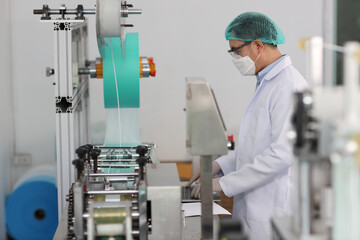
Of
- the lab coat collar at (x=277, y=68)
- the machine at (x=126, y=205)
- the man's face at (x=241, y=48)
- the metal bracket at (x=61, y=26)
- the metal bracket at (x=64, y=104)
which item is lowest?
the machine at (x=126, y=205)

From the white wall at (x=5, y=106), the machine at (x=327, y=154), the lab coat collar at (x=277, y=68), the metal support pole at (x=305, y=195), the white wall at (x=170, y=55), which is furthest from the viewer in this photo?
the white wall at (x=170, y=55)

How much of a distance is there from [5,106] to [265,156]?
8.20ft

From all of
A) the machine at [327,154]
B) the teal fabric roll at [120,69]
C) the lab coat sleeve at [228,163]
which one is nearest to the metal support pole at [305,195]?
the machine at [327,154]

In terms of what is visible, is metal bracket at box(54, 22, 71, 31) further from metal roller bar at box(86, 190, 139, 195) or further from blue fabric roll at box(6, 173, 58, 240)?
blue fabric roll at box(6, 173, 58, 240)

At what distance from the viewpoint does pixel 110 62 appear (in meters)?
2.53

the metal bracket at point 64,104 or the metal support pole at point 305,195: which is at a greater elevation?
the metal bracket at point 64,104

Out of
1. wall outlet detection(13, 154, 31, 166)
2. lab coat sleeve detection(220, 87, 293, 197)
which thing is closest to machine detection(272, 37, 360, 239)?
lab coat sleeve detection(220, 87, 293, 197)

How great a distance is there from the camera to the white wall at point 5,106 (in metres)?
3.86

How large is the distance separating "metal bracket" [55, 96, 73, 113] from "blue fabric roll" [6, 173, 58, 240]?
1221 millimetres

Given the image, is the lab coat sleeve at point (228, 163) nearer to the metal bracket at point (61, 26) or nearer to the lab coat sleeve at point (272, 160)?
the lab coat sleeve at point (272, 160)

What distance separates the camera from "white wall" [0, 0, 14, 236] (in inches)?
152

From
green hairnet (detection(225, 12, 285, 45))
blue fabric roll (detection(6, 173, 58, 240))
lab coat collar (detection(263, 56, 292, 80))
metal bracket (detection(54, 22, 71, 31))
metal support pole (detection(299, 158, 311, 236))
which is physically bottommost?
blue fabric roll (detection(6, 173, 58, 240))

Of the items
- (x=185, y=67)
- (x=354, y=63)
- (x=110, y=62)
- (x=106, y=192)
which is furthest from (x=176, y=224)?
(x=185, y=67)

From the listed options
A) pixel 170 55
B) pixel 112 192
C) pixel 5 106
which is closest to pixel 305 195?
pixel 112 192
